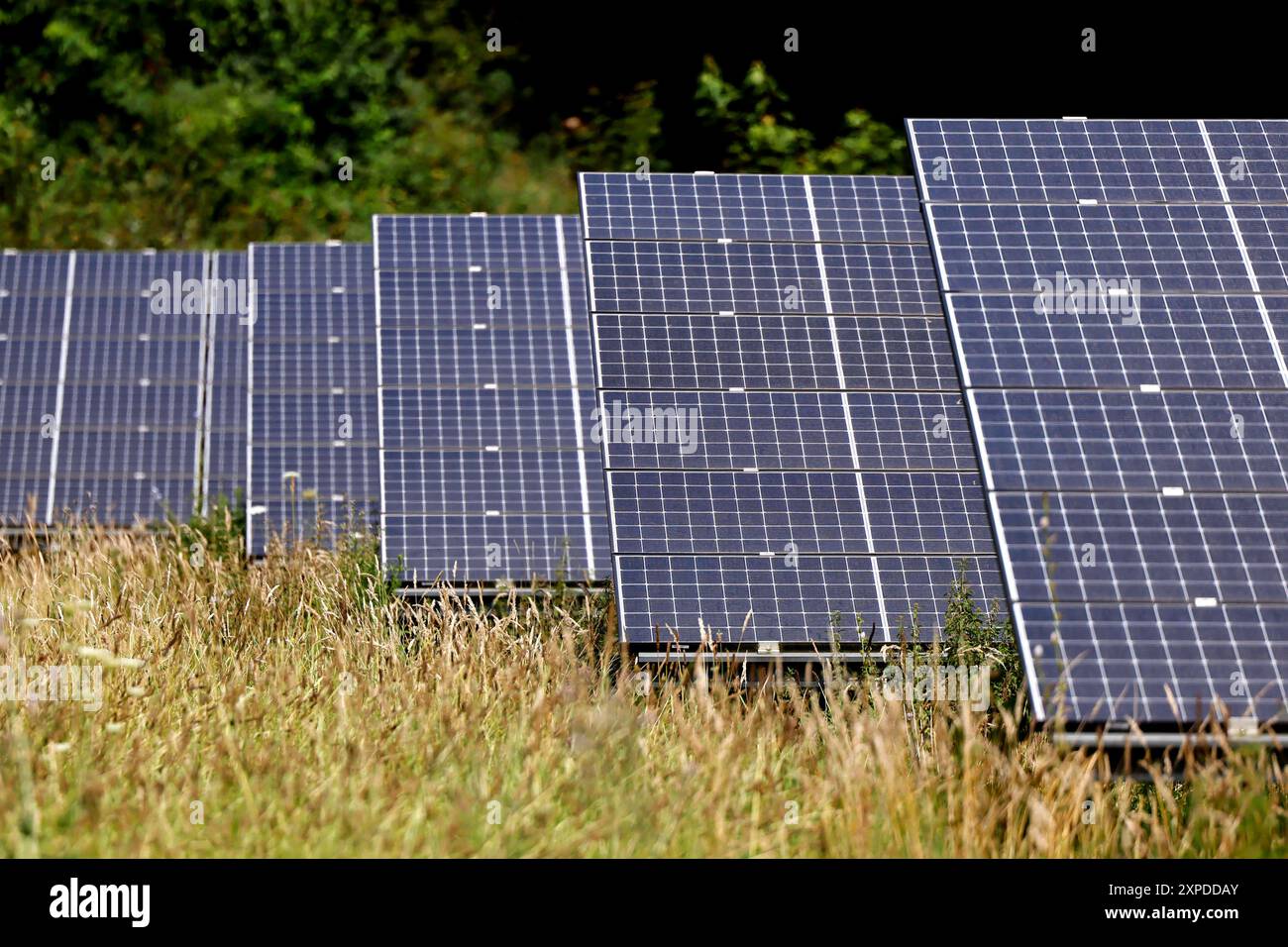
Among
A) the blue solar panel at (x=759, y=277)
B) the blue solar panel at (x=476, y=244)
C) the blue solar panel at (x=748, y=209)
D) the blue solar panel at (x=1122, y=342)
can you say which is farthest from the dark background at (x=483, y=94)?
the blue solar panel at (x=1122, y=342)

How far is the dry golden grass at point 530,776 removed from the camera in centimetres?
615

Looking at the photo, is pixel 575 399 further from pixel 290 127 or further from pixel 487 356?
pixel 290 127

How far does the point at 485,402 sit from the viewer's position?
43.6ft

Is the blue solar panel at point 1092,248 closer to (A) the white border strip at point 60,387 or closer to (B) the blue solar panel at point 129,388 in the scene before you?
(B) the blue solar panel at point 129,388

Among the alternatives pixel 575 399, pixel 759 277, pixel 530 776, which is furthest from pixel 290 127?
pixel 530 776

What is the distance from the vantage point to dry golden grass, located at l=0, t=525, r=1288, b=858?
6.15m

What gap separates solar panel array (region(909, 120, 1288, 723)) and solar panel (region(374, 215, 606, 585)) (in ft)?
12.4

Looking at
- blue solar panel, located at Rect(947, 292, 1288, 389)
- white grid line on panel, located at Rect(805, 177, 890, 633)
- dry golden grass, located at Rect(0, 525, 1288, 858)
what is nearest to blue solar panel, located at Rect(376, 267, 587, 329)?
white grid line on panel, located at Rect(805, 177, 890, 633)

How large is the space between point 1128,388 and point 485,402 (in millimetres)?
6208

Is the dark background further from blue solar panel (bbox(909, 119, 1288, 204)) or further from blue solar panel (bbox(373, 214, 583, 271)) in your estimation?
blue solar panel (bbox(909, 119, 1288, 204))

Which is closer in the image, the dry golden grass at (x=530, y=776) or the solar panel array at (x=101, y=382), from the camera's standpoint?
Result: the dry golden grass at (x=530, y=776)

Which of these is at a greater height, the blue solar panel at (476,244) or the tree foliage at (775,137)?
the tree foliage at (775,137)

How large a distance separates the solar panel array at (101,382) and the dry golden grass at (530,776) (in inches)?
310
